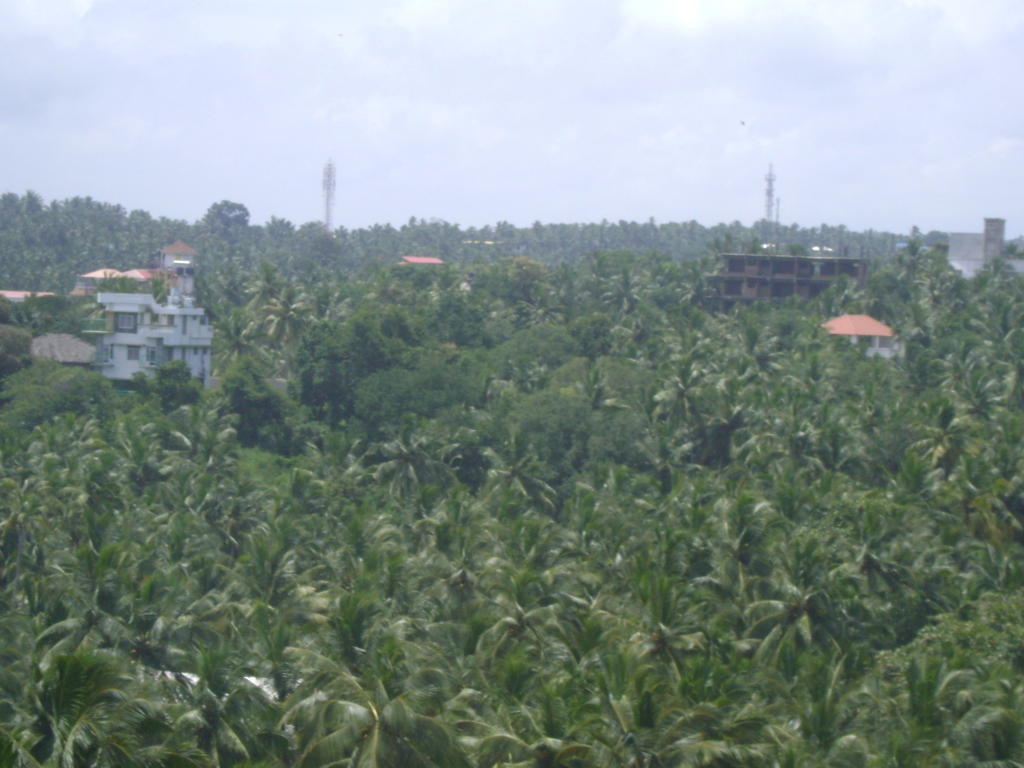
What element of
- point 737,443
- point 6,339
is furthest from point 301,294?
point 737,443

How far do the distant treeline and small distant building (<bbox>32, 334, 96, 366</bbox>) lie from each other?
110ft

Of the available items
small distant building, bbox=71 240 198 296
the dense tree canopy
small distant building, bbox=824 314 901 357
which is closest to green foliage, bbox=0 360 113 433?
the dense tree canopy

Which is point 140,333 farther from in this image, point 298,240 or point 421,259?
point 298,240

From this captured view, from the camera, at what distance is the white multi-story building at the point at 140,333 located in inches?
2498

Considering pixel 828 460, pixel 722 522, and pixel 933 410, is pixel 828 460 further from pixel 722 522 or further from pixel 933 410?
pixel 722 522

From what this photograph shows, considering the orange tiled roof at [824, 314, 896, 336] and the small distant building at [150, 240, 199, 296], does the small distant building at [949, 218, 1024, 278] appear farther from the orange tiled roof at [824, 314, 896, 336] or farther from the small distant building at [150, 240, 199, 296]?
the small distant building at [150, 240, 199, 296]

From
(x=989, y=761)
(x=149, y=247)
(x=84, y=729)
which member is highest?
(x=149, y=247)

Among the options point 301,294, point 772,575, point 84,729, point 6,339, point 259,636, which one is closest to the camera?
point 84,729

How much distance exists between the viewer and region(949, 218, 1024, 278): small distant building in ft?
319

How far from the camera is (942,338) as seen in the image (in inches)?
2608

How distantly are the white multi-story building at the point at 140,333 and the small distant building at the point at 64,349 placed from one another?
0.61 m

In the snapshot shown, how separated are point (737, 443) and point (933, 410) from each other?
8068mm

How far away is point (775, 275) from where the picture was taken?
84.0m

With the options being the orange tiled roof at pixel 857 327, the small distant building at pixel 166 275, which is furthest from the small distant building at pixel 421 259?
the orange tiled roof at pixel 857 327
